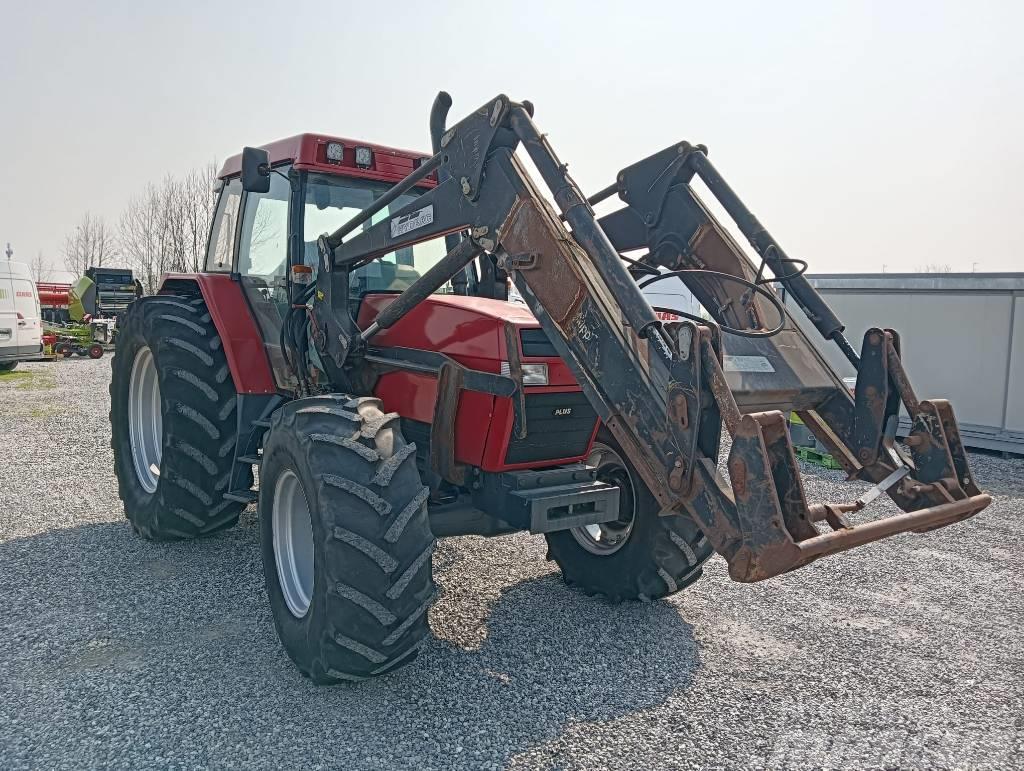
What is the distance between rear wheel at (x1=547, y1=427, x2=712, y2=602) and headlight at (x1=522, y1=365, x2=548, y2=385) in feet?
2.61

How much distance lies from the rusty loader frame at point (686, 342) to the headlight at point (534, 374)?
522 millimetres

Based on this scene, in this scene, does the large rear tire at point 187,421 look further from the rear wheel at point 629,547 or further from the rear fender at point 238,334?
the rear wheel at point 629,547

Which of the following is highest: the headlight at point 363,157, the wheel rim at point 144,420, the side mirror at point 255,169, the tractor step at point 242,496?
the headlight at point 363,157

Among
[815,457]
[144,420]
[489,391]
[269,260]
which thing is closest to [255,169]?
[269,260]

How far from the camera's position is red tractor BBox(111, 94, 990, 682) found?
287 cm

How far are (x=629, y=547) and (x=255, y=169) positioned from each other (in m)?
2.96

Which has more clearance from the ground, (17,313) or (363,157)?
(363,157)

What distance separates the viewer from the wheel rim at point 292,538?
12.6ft

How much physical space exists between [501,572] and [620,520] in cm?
90

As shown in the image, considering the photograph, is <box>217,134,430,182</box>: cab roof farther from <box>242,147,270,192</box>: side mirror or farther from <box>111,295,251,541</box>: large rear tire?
<box>111,295,251,541</box>: large rear tire

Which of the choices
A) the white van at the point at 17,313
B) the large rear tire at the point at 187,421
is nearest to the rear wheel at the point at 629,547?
the large rear tire at the point at 187,421

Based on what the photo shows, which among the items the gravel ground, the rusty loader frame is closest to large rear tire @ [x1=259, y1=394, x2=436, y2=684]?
the gravel ground

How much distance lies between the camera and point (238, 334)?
4.98 metres

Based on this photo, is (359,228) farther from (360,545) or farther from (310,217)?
(360,545)
